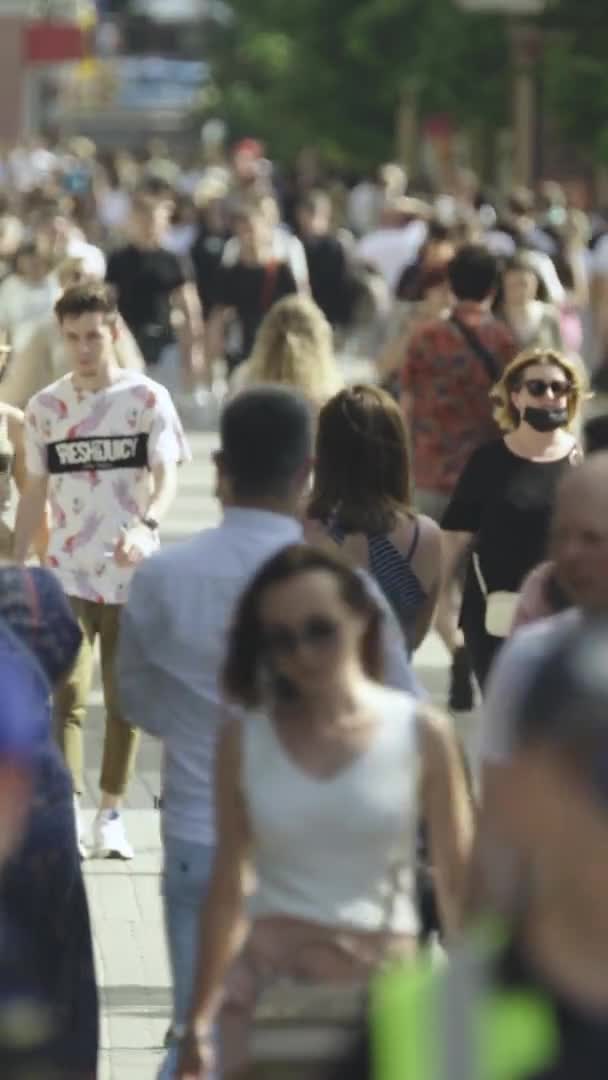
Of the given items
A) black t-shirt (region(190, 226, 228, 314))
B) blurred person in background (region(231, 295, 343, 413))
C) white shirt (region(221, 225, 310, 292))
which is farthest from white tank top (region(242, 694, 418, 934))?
black t-shirt (region(190, 226, 228, 314))

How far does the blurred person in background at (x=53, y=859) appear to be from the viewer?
228 inches

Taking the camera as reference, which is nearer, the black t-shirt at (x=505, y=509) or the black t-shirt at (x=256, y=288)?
the black t-shirt at (x=505, y=509)

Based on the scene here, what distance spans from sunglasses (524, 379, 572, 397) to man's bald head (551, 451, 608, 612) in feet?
11.7

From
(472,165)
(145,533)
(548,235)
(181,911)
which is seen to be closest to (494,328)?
(145,533)

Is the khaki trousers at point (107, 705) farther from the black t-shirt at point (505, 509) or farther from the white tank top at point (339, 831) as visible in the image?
the white tank top at point (339, 831)

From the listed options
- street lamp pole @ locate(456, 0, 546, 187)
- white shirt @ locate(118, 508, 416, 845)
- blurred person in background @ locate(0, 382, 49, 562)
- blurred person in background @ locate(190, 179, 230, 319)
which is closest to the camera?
white shirt @ locate(118, 508, 416, 845)

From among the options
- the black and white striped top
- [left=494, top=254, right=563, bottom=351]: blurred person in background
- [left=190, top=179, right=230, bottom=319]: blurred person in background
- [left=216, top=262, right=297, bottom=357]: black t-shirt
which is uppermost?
the black and white striped top

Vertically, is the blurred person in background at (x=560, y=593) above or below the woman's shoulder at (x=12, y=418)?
above

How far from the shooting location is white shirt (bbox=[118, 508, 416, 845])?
598cm

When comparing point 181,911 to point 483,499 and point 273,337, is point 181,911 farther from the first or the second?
point 273,337

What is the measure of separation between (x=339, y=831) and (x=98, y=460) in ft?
15.6

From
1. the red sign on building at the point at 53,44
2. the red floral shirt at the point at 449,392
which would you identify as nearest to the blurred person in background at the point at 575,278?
the red floral shirt at the point at 449,392

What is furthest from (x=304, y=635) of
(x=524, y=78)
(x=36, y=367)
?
(x=524, y=78)

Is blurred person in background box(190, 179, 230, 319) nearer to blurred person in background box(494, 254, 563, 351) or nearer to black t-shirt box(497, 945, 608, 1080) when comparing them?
blurred person in background box(494, 254, 563, 351)
